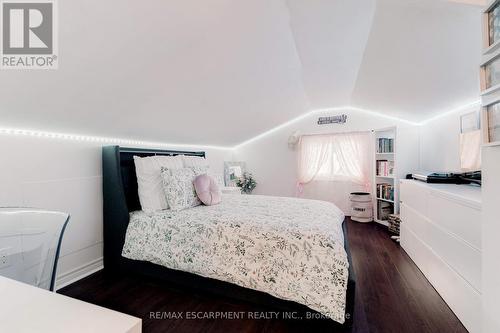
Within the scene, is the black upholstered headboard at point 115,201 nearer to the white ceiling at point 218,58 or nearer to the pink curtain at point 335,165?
the white ceiling at point 218,58

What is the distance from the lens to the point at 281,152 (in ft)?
16.7

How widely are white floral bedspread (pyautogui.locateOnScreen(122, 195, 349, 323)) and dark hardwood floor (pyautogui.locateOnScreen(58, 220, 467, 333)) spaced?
0.22m

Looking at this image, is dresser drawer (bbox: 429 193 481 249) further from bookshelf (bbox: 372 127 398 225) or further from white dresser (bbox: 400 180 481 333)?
bookshelf (bbox: 372 127 398 225)

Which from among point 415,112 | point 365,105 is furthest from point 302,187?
point 415,112

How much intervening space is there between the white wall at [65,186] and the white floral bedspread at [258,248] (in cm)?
46

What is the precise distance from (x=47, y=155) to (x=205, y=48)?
167 cm

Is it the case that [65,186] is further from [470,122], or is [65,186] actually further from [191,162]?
[470,122]

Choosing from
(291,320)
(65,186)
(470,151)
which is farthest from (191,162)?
(470,151)

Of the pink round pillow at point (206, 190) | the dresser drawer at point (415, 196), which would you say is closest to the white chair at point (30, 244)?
the pink round pillow at point (206, 190)

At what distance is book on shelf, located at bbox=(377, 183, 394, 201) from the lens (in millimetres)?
3738

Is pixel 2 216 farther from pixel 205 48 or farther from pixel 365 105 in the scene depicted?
pixel 365 105

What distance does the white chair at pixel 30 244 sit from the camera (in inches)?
38.8

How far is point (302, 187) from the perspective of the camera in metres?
4.88

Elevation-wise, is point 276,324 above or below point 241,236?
below
